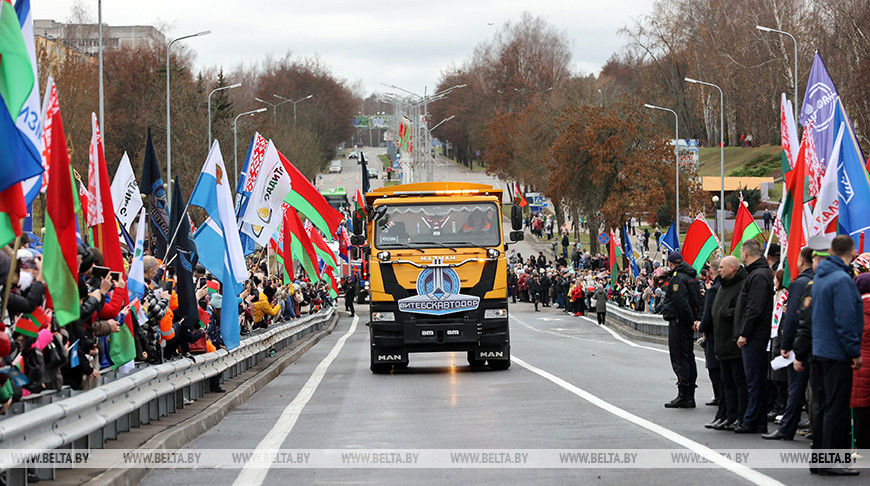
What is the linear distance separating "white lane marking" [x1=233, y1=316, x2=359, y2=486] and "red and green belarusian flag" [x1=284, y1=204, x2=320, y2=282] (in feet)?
8.45

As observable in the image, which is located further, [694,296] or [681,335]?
[694,296]

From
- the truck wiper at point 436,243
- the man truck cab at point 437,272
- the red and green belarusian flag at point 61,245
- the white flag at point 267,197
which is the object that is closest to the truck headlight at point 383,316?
the man truck cab at point 437,272

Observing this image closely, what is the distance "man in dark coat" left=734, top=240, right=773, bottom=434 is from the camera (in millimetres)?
12664

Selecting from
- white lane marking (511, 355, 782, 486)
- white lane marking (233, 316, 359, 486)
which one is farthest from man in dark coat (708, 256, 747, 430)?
white lane marking (233, 316, 359, 486)

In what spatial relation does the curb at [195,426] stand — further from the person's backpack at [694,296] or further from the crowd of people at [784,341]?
the person's backpack at [694,296]

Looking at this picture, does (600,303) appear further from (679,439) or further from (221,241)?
(679,439)

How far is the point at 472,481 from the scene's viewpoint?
9.81 meters

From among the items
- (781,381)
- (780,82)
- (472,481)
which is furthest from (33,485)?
(780,82)

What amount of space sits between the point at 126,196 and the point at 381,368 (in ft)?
17.6

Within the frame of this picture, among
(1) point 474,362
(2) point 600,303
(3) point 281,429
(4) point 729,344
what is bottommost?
(2) point 600,303

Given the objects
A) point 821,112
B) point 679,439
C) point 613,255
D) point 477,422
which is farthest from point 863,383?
point 613,255

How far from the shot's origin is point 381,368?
2288cm

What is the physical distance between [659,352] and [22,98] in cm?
2195

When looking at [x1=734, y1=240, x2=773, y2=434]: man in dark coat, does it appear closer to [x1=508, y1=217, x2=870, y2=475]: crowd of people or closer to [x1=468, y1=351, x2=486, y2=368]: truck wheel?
[x1=508, y1=217, x2=870, y2=475]: crowd of people
